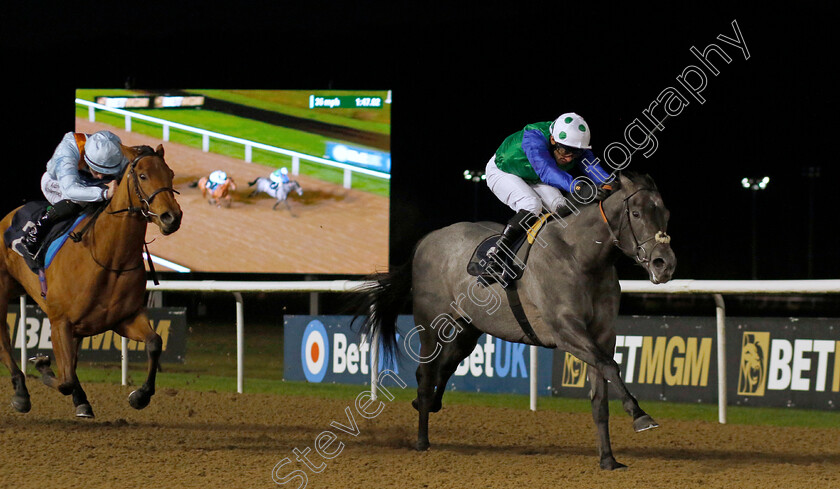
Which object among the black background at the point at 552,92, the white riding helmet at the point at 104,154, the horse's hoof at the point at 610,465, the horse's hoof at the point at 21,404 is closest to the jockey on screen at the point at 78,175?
the white riding helmet at the point at 104,154

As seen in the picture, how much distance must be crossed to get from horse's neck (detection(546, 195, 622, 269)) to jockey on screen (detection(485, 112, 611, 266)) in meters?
0.09

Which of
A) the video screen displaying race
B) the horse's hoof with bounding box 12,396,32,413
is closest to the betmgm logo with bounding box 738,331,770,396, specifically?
the horse's hoof with bounding box 12,396,32,413

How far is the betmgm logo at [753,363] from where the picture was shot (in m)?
6.53

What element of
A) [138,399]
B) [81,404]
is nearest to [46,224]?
[81,404]

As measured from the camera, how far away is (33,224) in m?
5.74

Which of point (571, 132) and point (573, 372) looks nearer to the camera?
point (571, 132)

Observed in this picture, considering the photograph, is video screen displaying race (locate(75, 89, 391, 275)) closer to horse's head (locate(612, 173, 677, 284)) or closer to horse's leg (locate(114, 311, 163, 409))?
horse's leg (locate(114, 311, 163, 409))

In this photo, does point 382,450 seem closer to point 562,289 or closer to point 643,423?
point 562,289

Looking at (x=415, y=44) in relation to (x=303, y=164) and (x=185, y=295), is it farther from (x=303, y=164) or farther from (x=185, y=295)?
(x=303, y=164)

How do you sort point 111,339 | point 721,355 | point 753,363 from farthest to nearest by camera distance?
point 111,339 → point 753,363 → point 721,355

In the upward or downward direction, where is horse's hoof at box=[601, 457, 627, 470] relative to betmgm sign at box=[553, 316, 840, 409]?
downward

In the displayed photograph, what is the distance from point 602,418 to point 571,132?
4.82 feet

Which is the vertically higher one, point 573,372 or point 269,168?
point 269,168

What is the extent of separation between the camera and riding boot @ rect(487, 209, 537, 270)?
509cm
